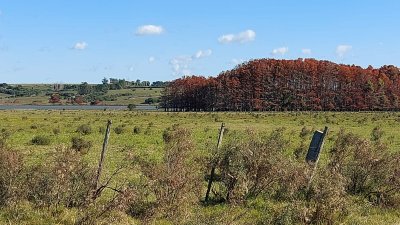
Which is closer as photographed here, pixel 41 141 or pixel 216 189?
pixel 216 189

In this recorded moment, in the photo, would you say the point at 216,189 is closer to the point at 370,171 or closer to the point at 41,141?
the point at 370,171

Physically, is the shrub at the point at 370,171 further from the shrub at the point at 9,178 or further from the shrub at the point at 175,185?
the shrub at the point at 9,178

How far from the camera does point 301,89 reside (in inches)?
4631

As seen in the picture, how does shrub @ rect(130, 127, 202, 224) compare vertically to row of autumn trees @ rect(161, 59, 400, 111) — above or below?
below

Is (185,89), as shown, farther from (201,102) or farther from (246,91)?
(246,91)

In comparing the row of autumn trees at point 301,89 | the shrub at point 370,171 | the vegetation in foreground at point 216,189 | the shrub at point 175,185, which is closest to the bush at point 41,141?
the vegetation in foreground at point 216,189

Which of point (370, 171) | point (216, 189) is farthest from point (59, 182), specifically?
point (370, 171)

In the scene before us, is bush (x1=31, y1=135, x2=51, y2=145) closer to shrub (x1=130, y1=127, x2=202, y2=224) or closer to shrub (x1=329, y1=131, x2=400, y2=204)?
shrub (x1=130, y1=127, x2=202, y2=224)

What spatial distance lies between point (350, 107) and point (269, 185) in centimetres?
10872

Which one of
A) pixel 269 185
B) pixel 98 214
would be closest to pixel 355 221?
pixel 269 185

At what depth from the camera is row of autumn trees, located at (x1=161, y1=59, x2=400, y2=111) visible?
11488 centimetres

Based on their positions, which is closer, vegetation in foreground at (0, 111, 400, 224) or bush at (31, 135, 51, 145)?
vegetation in foreground at (0, 111, 400, 224)

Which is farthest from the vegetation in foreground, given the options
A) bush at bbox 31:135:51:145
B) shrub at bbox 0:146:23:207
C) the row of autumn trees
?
the row of autumn trees

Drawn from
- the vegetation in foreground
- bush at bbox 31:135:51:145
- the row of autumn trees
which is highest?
the row of autumn trees
